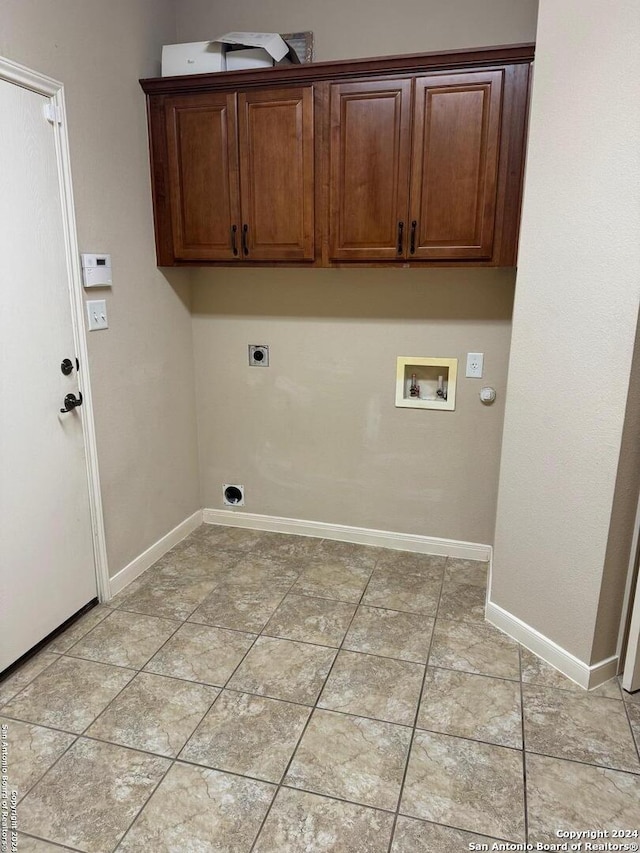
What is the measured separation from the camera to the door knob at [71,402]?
2.40 meters

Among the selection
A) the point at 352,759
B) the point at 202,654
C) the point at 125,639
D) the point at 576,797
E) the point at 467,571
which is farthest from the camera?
the point at 467,571

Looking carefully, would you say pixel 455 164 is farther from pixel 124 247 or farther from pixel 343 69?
pixel 124 247

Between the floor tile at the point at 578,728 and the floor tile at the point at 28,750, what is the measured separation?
152 cm

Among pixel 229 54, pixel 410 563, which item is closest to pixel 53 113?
pixel 229 54

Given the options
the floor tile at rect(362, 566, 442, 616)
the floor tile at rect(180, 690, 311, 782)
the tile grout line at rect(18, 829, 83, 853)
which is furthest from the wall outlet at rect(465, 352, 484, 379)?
the tile grout line at rect(18, 829, 83, 853)

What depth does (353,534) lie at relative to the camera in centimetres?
331

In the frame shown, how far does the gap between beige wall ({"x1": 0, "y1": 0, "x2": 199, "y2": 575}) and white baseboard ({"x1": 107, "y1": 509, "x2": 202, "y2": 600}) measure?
1.7 inches

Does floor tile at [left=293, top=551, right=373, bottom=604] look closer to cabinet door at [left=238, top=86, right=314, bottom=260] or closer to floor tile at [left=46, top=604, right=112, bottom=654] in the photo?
floor tile at [left=46, top=604, right=112, bottom=654]

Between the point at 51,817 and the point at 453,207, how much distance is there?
2.58 metres

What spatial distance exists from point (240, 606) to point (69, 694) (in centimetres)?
79

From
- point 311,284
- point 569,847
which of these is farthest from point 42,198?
point 569,847

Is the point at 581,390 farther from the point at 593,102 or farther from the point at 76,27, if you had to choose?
the point at 76,27

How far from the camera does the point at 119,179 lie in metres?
2.64

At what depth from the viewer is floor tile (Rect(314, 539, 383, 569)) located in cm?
309
